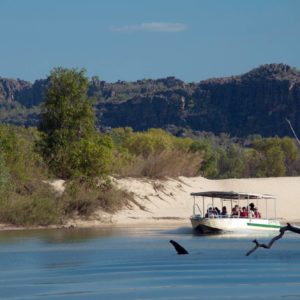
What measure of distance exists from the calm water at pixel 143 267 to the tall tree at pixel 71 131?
1194 cm

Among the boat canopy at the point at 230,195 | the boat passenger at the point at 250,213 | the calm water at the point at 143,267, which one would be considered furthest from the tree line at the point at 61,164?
the boat passenger at the point at 250,213

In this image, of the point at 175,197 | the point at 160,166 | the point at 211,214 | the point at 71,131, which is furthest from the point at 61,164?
the point at 211,214

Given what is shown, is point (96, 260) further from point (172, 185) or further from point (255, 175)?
point (255, 175)

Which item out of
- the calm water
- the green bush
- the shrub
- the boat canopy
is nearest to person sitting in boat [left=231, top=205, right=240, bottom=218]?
the boat canopy

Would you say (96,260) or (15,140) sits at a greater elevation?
(15,140)

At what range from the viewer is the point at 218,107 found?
634ft

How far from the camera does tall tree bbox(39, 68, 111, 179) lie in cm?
6381

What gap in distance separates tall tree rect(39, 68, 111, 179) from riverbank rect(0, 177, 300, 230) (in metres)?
1.76

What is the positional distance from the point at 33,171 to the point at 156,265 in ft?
92.2

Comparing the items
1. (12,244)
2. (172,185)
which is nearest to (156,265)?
(12,244)

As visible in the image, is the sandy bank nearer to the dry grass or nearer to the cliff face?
the dry grass

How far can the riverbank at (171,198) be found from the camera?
208 feet

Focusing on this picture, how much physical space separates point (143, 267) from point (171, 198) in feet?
115

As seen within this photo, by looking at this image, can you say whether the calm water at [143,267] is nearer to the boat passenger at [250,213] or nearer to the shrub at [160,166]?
the boat passenger at [250,213]
